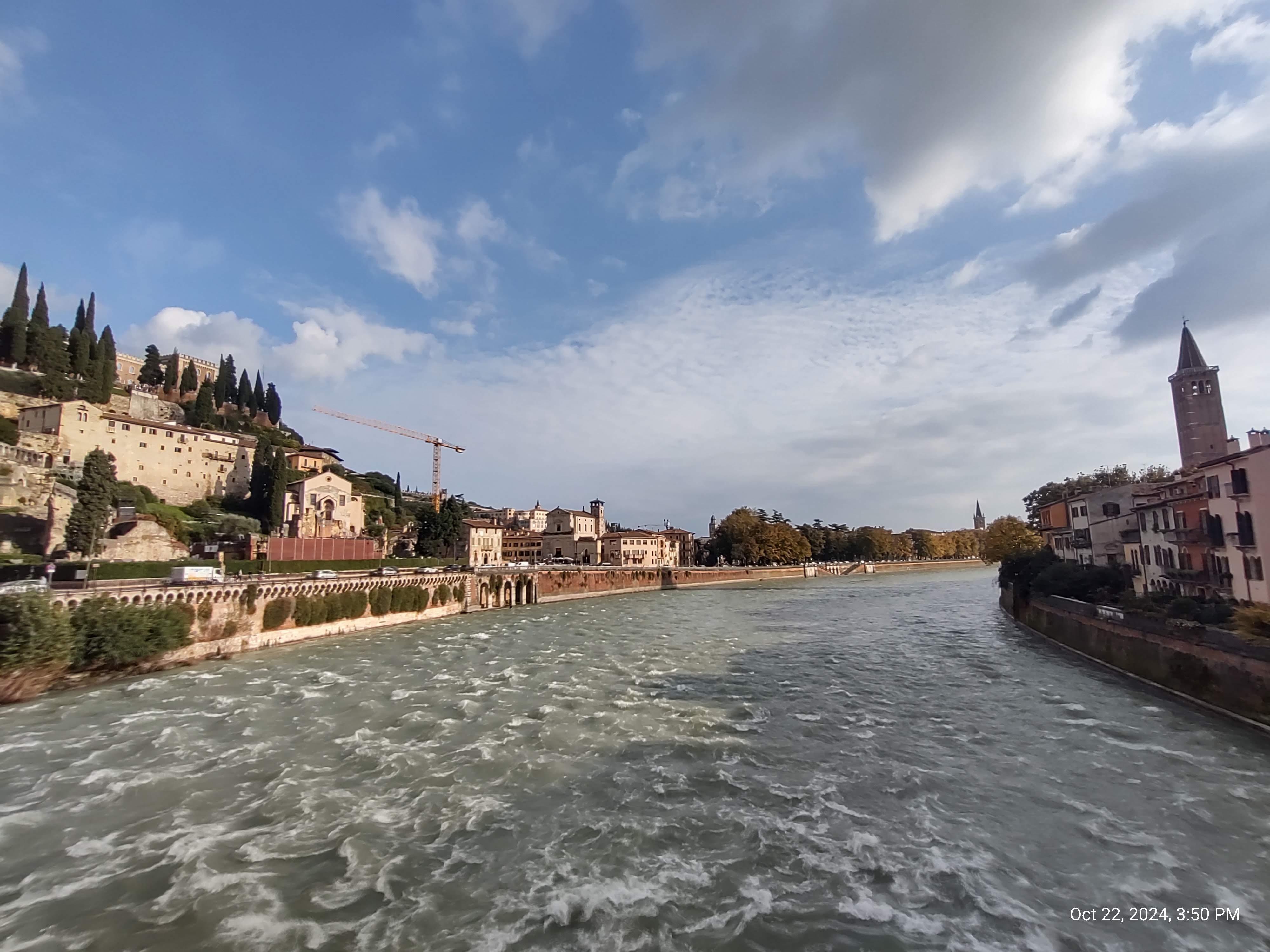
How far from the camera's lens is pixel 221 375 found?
99.0 meters

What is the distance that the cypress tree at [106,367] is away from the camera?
70.6 meters

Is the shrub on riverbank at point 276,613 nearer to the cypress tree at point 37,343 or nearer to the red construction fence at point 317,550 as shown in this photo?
the red construction fence at point 317,550

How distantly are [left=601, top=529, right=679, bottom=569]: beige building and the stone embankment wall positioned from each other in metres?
84.9

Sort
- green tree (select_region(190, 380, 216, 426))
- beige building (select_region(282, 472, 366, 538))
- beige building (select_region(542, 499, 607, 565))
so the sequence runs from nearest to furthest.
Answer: beige building (select_region(282, 472, 366, 538)) → green tree (select_region(190, 380, 216, 426)) → beige building (select_region(542, 499, 607, 565))

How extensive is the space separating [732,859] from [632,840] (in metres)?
1.86

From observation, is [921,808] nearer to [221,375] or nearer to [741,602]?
[741,602]

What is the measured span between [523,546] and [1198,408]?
10345 centimetres

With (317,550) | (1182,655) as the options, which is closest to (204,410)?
(317,550)

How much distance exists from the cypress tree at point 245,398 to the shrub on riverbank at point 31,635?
287 feet

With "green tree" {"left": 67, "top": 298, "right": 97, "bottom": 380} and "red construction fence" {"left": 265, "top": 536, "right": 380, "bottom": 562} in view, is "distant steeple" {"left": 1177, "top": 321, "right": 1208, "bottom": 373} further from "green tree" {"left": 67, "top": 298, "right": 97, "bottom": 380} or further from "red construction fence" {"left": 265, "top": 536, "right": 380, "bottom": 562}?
"green tree" {"left": 67, "top": 298, "right": 97, "bottom": 380}

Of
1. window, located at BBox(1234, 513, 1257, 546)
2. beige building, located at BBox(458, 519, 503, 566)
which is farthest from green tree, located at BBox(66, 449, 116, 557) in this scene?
window, located at BBox(1234, 513, 1257, 546)

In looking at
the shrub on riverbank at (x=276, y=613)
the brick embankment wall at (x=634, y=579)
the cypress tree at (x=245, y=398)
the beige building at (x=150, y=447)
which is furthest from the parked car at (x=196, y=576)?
the cypress tree at (x=245, y=398)

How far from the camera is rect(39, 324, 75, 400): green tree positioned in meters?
63.8

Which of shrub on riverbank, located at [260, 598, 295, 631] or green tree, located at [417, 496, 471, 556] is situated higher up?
green tree, located at [417, 496, 471, 556]
